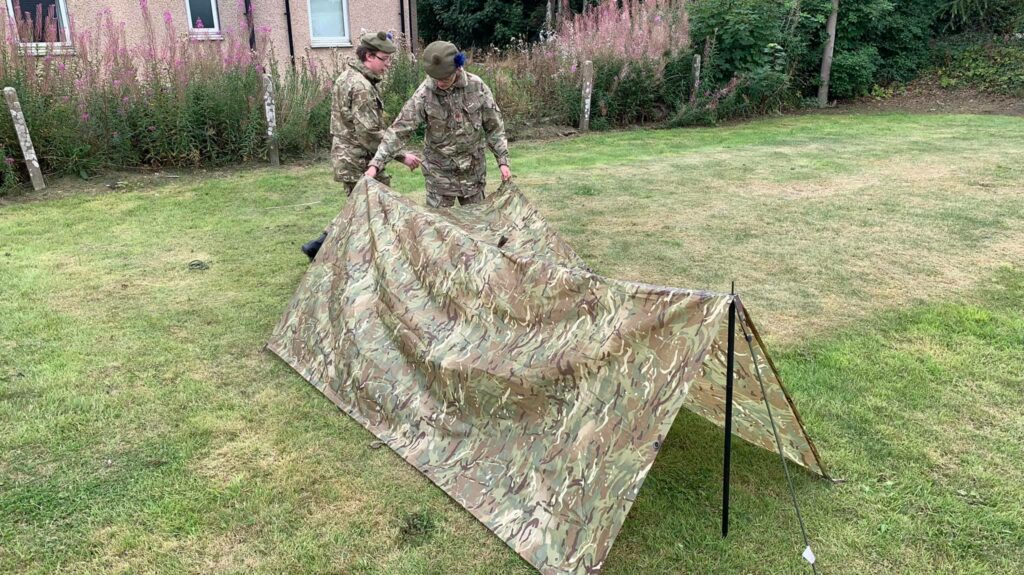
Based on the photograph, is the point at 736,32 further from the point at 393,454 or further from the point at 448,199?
the point at 393,454

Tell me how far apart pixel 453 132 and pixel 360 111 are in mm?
829

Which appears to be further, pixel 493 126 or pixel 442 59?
pixel 493 126

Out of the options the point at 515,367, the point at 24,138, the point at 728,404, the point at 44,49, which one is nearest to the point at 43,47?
the point at 44,49

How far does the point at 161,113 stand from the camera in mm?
8492

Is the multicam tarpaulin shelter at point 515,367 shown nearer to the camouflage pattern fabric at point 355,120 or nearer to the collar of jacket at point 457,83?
the collar of jacket at point 457,83

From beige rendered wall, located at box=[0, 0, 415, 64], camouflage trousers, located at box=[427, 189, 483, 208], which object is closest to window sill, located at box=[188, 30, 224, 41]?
beige rendered wall, located at box=[0, 0, 415, 64]

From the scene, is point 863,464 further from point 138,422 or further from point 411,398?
point 138,422

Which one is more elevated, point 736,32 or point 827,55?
point 736,32

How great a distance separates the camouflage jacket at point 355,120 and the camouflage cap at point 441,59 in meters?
0.88

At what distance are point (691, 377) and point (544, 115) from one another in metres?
10.7

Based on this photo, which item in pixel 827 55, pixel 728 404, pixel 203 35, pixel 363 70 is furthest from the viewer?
pixel 827 55

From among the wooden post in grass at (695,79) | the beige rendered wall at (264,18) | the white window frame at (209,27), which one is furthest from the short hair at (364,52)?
the wooden post in grass at (695,79)

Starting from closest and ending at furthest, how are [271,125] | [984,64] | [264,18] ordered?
[271,125]
[264,18]
[984,64]

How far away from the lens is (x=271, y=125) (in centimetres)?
919
